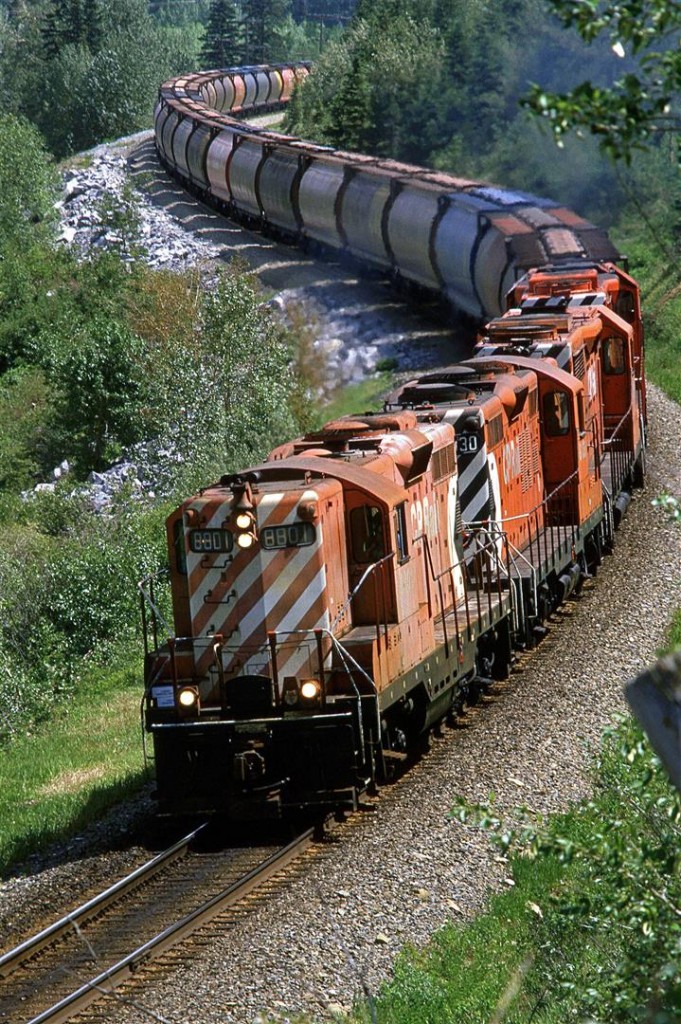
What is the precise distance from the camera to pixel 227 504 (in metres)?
11.5

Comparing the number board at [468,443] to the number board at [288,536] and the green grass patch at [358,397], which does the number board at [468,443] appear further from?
the green grass patch at [358,397]

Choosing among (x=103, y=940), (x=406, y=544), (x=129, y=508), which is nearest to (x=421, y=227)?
(x=129, y=508)

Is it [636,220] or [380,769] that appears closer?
[380,769]

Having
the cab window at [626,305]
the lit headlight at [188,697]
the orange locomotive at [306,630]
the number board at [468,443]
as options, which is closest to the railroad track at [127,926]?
the orange locomotive at [306,630]

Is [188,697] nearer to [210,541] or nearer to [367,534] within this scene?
[210,541]

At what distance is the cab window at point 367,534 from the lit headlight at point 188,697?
1751mm

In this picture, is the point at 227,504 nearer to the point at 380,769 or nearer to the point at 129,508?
the point at 380,769

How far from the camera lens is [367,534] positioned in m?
12.0

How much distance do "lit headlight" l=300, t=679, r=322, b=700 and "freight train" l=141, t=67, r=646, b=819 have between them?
0.01 metres

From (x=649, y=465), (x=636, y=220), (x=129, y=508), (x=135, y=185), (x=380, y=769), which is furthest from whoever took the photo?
(x=135, y=185)

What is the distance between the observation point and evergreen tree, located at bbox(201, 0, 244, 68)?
364 feet

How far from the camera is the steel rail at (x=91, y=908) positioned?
31.2 ft

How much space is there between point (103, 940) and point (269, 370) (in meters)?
21.4

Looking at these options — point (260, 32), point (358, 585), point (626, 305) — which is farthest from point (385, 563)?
point (260, 32)
